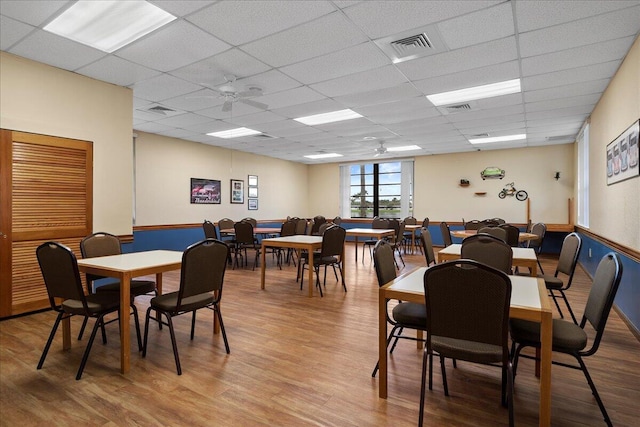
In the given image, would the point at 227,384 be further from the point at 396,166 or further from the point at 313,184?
the point at 313,184

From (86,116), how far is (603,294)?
517cm

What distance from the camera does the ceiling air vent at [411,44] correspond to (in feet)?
10.3

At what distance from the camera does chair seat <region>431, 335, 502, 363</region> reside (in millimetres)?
1633

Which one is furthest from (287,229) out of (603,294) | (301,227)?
(603,294)

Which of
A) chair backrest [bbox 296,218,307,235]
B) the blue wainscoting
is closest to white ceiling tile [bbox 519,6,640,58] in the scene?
the blue wainscoting

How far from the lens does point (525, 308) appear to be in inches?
65.4

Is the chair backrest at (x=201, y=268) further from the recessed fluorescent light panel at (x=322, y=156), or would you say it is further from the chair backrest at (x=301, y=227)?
the recessed fluorescent light panel at (x=322, y=156)

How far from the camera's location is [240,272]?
6.18 meters

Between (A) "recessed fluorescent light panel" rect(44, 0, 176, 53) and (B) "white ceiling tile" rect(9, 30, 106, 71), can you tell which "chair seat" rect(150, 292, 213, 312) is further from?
(B) "white ceiling tile" rect(9, 30, 106, 71)

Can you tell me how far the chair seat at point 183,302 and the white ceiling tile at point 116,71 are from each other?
2.66 m

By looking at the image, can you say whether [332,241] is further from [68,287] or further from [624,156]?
[624,156]

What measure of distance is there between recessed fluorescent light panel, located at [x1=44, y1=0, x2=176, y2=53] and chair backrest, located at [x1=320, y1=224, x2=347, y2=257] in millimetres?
2864

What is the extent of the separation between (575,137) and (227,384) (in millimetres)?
8614

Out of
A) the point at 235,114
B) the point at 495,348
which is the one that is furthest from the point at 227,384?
the point at 235,114
